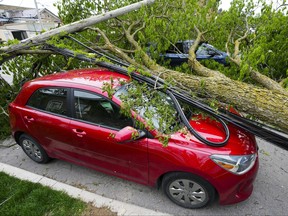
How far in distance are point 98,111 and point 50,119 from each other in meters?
0.82

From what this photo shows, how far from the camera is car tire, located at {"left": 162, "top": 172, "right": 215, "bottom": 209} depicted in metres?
2.25

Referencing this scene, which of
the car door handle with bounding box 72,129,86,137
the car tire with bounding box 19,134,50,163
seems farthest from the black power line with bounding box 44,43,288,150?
the car tire with bounding box 19,134,50,163

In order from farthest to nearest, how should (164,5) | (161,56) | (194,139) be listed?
(164,5) < (161,56) < (194,139)

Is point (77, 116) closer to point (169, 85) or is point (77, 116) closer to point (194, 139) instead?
point (169, 85)

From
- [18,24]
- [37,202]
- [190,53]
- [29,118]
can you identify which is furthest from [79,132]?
[18,24]

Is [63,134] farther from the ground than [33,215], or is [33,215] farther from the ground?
[63,134]

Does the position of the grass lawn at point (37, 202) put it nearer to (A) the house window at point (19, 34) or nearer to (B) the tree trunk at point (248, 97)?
(B) the tree trunk at point (248, 97)

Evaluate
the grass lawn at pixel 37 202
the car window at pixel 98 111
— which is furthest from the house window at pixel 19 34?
the car window at pixel 98 111

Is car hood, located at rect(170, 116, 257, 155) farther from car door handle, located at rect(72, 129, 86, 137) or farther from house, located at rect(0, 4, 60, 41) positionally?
house, located at rect(0, 4, 60, 41)

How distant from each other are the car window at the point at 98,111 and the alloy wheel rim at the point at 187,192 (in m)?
0.95

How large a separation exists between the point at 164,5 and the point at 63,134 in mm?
3516

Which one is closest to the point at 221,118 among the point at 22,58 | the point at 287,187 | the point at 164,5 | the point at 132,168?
the point at 132,168

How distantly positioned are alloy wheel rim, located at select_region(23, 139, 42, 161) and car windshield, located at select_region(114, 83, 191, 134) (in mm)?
1944

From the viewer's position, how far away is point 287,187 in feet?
9.14
